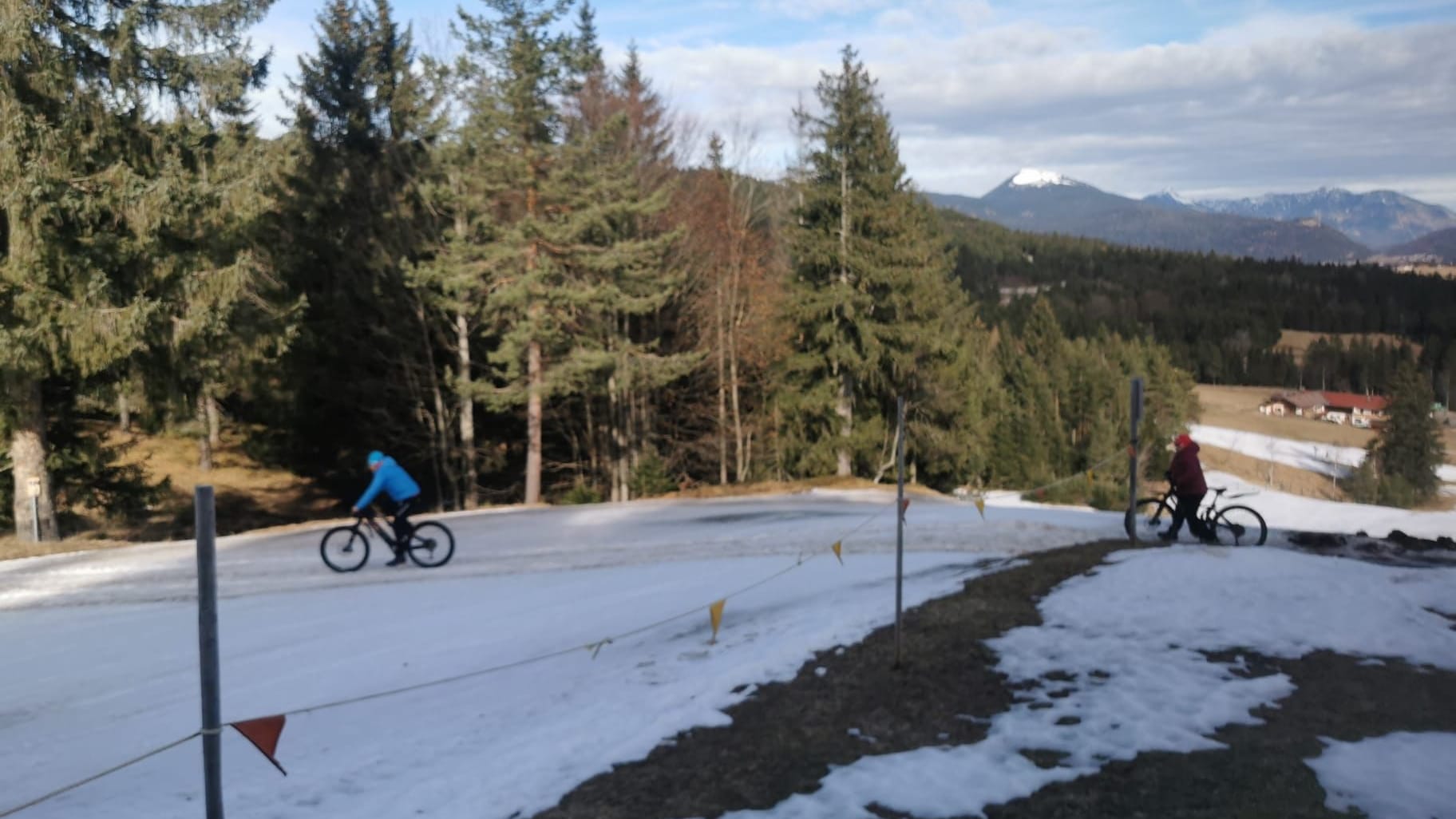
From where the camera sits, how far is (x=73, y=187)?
18906mm

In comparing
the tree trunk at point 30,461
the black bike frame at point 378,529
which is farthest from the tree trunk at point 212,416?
the black bike frame at point 378,529

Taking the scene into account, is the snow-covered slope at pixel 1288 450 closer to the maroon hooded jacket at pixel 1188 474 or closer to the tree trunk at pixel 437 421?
the tree trunk at pixel 437 421

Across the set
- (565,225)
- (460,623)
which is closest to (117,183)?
(565,225)

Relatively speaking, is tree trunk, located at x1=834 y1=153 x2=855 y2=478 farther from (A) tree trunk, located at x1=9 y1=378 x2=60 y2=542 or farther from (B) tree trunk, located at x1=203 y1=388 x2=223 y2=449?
(A) tree trunk, located at x1=9 y1=378 x2=60 y2=542

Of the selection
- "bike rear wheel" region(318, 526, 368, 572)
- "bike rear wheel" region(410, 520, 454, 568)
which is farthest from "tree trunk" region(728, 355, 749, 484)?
"bike rear wheel" region(318, 526, 368, 572)

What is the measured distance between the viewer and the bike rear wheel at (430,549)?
585 inches

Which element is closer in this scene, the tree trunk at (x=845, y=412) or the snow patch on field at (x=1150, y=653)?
the snow patch on field at (x=1150, y=653)

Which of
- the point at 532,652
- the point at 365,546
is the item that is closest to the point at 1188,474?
the point at 532,652

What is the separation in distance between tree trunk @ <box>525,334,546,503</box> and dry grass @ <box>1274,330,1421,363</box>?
587 feet

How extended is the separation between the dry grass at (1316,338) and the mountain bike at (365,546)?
622 ft

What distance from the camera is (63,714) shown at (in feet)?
27.0

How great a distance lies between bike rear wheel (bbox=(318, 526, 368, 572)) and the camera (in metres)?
14.5

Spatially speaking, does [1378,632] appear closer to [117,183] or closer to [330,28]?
[117,183]

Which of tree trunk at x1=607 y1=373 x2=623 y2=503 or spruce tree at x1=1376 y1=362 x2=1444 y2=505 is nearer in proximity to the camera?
tree trunk at x1=607 y1=373 x2=623 y2=503
